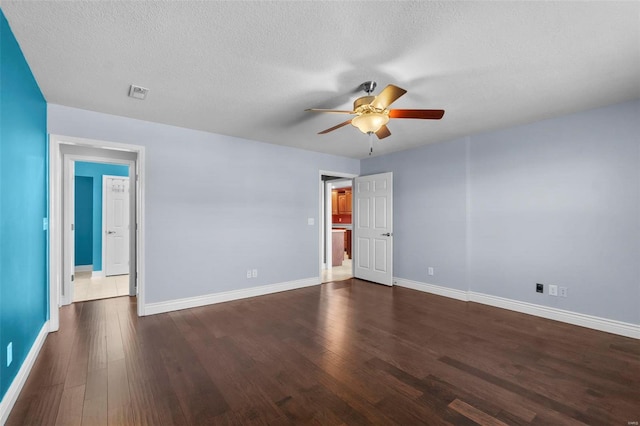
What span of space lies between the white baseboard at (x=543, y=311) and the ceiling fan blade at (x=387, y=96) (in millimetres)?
3283

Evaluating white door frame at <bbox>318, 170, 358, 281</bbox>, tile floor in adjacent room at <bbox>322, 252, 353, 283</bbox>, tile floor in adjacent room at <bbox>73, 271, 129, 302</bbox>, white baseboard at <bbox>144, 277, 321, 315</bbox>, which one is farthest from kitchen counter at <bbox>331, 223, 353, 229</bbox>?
tile floor in adjacent room at <bbox>73, 271, 129, 302</bbox>

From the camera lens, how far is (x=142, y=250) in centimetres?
370

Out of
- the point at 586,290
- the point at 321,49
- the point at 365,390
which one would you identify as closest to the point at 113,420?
the point at 365,390

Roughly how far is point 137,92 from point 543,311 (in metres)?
5.17

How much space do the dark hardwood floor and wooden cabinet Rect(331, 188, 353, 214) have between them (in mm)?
5687

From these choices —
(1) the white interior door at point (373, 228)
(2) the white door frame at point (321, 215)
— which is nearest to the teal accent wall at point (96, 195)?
(2) the white door frame at point (321, 215)

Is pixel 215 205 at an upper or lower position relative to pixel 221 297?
upper

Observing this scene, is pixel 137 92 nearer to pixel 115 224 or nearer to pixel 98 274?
pixel 115 224

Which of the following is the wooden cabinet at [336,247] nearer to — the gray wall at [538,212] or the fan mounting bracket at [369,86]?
the gray wall at [538,212]

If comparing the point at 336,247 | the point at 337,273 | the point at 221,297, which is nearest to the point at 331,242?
the point at 336,247

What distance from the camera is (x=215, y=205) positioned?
14.1 feet

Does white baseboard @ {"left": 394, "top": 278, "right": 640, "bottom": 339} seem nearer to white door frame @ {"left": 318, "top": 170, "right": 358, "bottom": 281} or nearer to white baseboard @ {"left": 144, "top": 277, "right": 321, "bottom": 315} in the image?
white door frame @ {"left": 318, "top": 170, "right": 358, "bottom": 281}

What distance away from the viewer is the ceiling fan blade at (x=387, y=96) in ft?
7.19

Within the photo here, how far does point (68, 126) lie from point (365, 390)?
3966 mm
